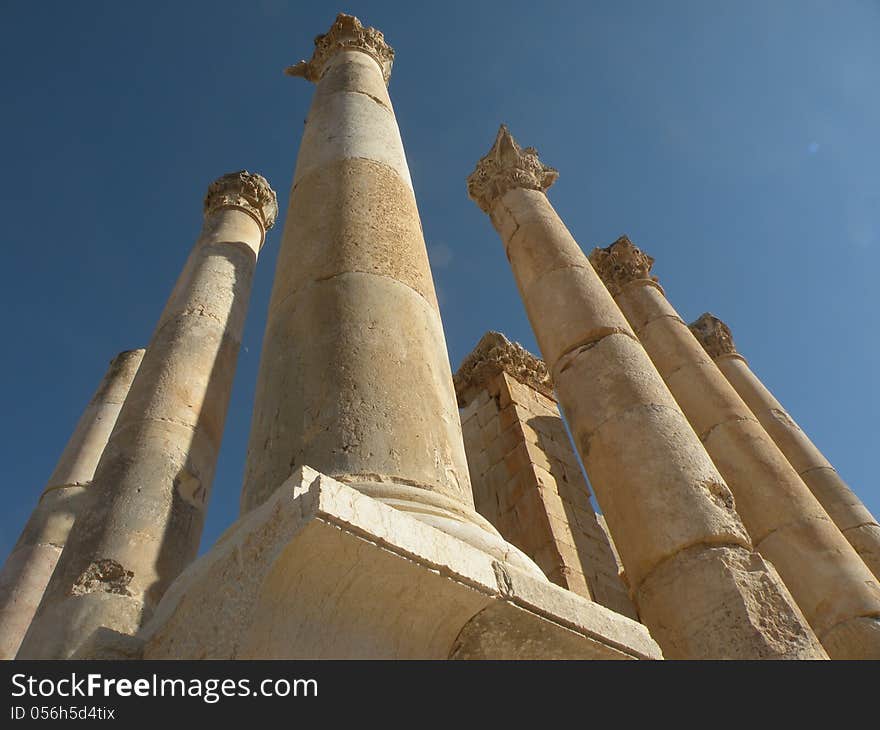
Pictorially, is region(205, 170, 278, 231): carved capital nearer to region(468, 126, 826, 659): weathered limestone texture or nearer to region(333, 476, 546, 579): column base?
region(468, 126, 826, 659): weathered limestone texture

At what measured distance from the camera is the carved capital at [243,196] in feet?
41.1

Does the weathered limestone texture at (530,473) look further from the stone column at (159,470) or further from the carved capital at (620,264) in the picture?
Result: the stone column at (159,470)

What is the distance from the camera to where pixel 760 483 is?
11.8 metres

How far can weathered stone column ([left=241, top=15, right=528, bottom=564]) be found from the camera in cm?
443

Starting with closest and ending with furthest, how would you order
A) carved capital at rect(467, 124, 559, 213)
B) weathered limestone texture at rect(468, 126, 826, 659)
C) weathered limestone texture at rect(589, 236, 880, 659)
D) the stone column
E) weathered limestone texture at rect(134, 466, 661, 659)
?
weathered limestone texture at rect(134, 466, 661, 659) → the stone column → weathered limestone texture at rect(468, 126, 826, 659) → weathered limestone texture at rect(589, 236, 880, 659) → carved capital at rect(467, 124, 559, 213)

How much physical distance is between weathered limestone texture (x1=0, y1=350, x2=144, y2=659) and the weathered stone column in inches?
195

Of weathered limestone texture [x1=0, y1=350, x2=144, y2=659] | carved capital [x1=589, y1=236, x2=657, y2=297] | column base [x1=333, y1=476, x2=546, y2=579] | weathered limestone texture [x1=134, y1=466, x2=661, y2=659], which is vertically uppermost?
carved capital [x1=589, y1=236, x2=657, y2=297]

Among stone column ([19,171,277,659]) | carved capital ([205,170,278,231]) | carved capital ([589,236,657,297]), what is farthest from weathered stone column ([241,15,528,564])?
carved capital ([589,236,657,297])

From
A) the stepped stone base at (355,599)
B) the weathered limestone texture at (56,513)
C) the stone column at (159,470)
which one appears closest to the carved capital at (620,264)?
the stone column at (159,470)

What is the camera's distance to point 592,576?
1098 cm

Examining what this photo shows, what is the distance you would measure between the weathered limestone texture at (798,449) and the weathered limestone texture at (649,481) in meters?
6.41
